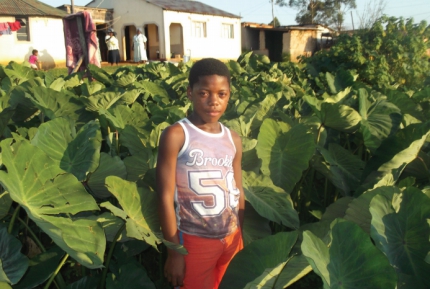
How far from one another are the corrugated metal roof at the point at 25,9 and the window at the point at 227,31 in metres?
9.13

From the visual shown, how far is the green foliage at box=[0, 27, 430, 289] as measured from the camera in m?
1.08

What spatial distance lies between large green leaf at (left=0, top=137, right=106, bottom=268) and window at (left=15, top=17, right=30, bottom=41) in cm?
1733

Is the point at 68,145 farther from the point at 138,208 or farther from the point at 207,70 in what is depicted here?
the point at 207,70

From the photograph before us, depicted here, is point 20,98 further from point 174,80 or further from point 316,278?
point 316,278

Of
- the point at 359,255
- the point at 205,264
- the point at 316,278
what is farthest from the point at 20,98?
the point at 359,255

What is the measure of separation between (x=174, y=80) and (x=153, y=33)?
19834 mm

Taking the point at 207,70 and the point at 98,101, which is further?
the point at 98,101

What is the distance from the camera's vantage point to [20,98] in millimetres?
2350

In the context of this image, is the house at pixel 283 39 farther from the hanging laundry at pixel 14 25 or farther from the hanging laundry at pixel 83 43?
the hanging laundry at pixel 83 43

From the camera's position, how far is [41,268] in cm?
145

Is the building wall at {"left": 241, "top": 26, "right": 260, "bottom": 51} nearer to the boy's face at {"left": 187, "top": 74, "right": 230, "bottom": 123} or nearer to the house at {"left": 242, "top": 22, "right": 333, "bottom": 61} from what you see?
the house at {"left": 242, "top": 22, "right": 333, "bottom": 61}

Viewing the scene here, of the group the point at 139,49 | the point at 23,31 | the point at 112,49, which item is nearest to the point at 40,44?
the point at 23,31

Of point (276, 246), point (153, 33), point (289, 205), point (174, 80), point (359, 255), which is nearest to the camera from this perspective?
point (359, 255)

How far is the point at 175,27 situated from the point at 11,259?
2149cm
